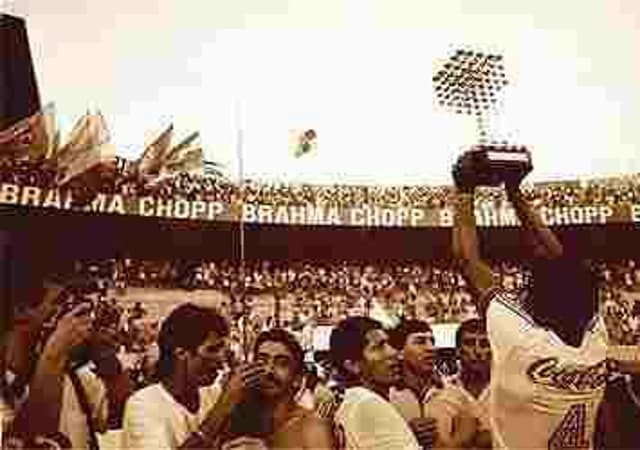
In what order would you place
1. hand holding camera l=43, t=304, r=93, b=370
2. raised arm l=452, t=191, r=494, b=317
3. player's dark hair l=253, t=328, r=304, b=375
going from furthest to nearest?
raised arm l=452, t=191, r=494, b=317 → player's dark hair l=253, t=328, r=304, b=375 → hand holding camera l=43, t=304, r=93, b=370

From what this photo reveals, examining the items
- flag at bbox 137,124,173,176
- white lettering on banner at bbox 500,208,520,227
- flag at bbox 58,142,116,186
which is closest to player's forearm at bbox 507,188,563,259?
white lettering on banner at bbox 500,208,520,227

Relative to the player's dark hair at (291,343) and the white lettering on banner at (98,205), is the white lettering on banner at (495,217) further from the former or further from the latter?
the white lettering on banner at (98,205)

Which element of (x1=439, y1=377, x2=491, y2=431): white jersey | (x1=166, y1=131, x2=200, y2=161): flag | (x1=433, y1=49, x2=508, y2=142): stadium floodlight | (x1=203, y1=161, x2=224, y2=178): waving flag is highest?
(x1=433, y1=49, x2=508, y2=142): stadium floodlight

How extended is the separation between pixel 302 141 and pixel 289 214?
0.66ft

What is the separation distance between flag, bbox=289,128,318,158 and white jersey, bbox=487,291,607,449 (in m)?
0.62

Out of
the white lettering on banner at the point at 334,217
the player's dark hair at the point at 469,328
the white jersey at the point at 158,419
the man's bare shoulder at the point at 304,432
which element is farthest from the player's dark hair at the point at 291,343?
the player's dark hair at the point at 469,328

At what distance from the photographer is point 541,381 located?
267cm

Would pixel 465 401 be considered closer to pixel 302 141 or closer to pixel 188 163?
pixel 302 141

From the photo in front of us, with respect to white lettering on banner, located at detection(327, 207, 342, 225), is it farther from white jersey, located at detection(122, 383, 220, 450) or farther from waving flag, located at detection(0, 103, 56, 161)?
waving flag, located at detection(0, 103, 56, 161)

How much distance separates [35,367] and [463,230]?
3.72 feet

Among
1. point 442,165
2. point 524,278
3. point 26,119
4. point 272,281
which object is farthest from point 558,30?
point 26,119

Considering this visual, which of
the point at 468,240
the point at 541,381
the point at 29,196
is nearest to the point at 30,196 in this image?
the point at 29,196

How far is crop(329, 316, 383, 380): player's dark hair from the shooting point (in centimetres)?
257

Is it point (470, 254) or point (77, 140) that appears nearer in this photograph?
point (77, 140)
